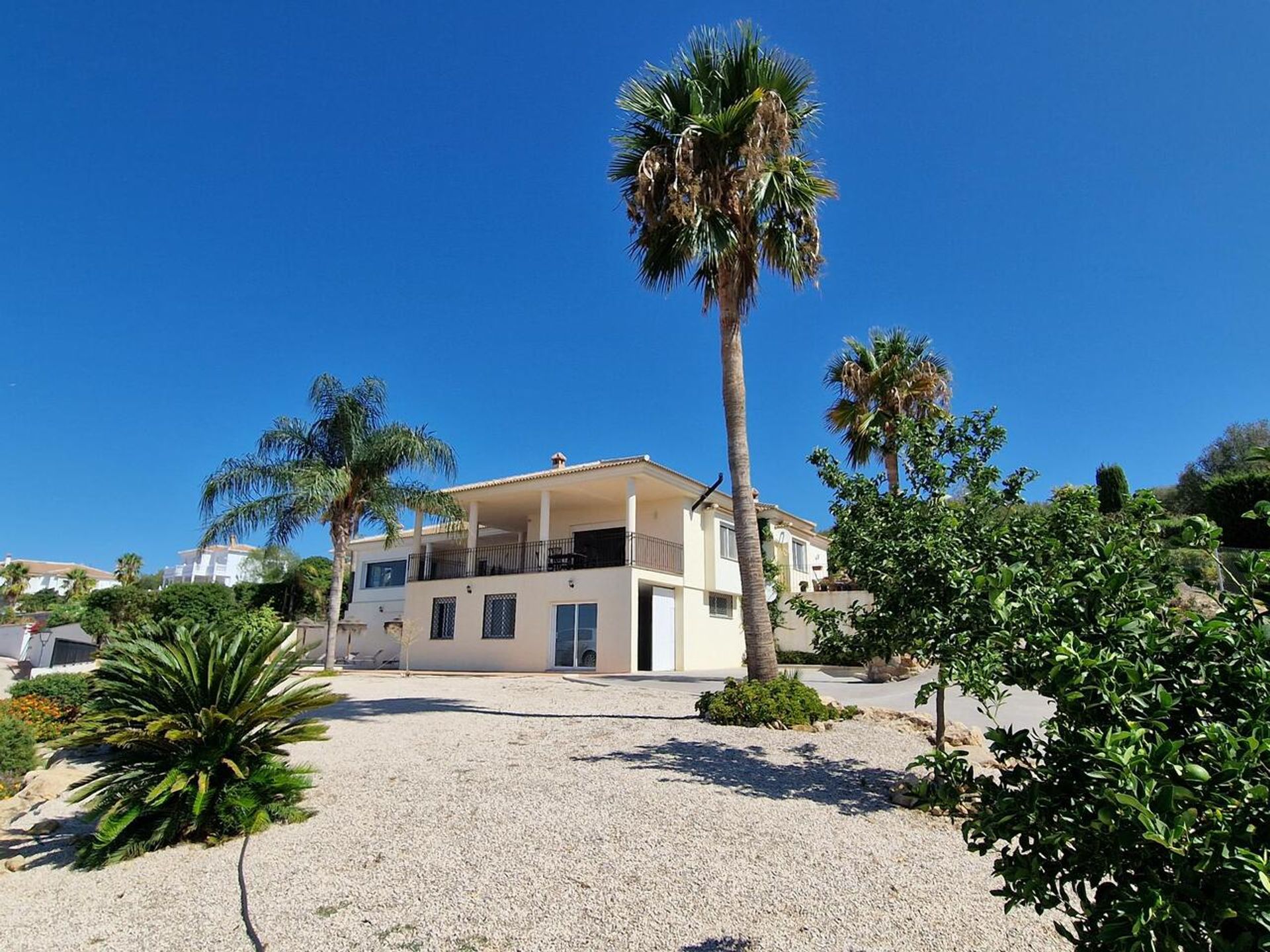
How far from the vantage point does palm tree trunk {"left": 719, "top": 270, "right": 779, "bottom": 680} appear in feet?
34.8

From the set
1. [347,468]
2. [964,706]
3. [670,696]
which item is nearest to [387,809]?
[670,696]

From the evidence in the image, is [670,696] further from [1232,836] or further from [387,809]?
[1232,836]

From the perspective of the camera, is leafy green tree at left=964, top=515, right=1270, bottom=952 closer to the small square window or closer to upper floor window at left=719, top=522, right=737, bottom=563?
upper floor window at left=719, top=522, right=737, bottom=563

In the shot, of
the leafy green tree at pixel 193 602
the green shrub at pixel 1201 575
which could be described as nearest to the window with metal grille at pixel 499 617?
the leafy green tree at pixel 193 602

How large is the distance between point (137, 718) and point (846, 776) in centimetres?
635

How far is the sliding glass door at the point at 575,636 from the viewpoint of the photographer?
74.4ft

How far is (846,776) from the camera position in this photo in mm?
7188

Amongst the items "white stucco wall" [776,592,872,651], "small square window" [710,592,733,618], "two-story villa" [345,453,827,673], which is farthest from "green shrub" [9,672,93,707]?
"white stucco wall" [776,592,872,651]

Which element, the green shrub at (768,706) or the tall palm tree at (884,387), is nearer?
the green shrub at (768,706)

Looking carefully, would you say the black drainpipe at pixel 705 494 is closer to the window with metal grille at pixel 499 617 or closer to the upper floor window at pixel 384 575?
the window with metal grille at pixel 499 617

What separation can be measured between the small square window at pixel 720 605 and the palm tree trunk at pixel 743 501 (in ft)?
49.8

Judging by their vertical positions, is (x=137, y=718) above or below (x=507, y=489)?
below

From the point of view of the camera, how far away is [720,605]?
88.7ft

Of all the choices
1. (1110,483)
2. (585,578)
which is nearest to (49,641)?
(585,578)
